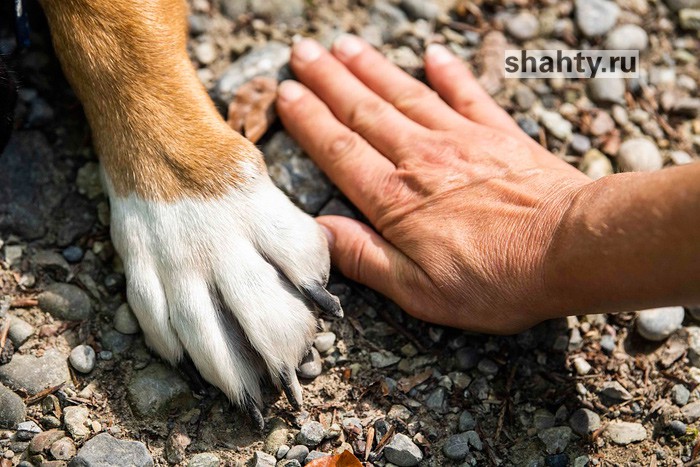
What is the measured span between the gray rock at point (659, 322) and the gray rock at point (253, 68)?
1.76 meters

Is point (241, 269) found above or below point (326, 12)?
below

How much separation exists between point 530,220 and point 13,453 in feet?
5.99

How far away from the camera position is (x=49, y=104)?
2988 mm

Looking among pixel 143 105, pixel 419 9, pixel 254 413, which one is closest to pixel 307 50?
pixel 419 9

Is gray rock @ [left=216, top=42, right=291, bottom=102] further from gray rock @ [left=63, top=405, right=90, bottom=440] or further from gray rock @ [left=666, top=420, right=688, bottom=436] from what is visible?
gray rock @ [left=666, top=420, right=688, bottom=436]

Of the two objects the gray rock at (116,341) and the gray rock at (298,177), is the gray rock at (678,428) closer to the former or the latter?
the gray rock at (298,177)

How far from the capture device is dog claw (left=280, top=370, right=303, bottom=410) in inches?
93.0

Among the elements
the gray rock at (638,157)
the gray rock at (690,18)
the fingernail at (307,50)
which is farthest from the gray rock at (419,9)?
the gray rock at (690,18)

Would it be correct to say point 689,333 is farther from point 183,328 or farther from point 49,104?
point 49,104

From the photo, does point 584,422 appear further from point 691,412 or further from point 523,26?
point 523,26

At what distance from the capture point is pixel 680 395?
102 inches

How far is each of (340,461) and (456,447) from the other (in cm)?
40

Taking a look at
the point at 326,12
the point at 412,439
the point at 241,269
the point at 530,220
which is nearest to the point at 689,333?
the point at 530,220

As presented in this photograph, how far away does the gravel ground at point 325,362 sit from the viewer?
7.93 ft
